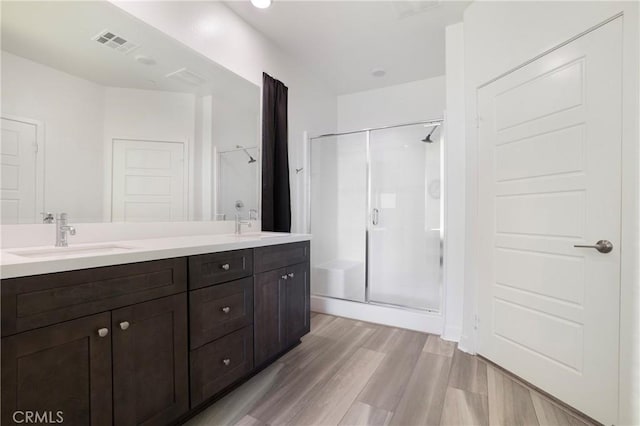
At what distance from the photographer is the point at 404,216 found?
3568mm

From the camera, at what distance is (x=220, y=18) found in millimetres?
2162

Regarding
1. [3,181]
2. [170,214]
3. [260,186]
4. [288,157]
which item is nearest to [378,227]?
[288,157]

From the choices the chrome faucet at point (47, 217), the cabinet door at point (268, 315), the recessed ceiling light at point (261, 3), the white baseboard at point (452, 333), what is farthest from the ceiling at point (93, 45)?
the white baseboard at point (452, 333)

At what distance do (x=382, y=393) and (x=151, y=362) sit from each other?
125 centimetres

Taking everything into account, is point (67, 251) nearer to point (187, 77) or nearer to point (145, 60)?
point (145, 60)

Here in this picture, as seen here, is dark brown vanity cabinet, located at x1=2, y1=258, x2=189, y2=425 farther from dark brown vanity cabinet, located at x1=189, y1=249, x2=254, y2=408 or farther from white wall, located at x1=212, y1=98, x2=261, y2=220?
white wall, located at x1=212, y1=98, x2=261, y2=220

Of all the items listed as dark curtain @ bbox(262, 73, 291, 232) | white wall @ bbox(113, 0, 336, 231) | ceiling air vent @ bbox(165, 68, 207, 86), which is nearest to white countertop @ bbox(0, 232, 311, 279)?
dark curtain @ bbox(262, 73, 291, 232)

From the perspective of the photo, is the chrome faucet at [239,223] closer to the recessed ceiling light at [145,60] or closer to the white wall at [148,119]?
the white wall at [148,119]

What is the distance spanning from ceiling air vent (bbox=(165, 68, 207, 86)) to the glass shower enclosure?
155 cm

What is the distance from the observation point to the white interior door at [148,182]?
1.61m

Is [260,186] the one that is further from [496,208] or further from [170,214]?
[496,208]

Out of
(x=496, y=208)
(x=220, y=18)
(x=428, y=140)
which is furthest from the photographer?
(x=428, y=140)

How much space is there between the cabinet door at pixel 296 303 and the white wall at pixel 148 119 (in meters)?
0.85

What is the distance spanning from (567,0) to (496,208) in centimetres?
124
